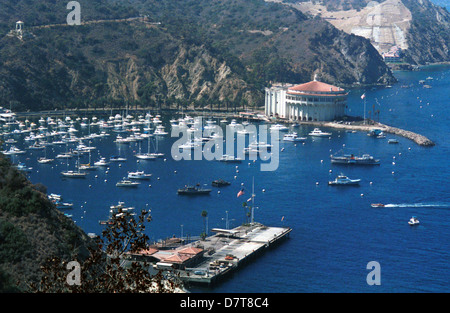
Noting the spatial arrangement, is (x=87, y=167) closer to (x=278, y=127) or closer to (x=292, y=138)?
(x=292, y=138)

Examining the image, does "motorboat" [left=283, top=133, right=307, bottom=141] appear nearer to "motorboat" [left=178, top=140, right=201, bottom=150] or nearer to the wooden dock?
"motorboat" [left=178, top=140, right=201, bottom=150]

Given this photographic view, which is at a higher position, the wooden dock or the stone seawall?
the stone seawall

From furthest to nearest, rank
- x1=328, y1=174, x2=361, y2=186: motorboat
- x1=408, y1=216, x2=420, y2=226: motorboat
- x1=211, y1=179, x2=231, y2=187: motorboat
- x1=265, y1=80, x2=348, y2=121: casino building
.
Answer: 1. x1=265, y1=80, x2=348, y2=121: casino building
2. x1=328, y1=174, x2=361, y2=186: motorboat
3. x1=211, y1=179, x2=231, y2=187: motorboat
4. x1=408, y1=216, x2=420, y2=226: motorboat

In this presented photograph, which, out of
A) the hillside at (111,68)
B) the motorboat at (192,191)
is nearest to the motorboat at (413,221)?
the motorboat at (192,191)

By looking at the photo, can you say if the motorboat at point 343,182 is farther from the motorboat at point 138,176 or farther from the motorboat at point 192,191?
the motorboat at point 138,176

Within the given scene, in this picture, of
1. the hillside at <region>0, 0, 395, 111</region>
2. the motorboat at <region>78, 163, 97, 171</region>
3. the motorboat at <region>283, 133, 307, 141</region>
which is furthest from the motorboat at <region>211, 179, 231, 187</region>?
the hillside at <region>0, 0, 395, 111</region>
